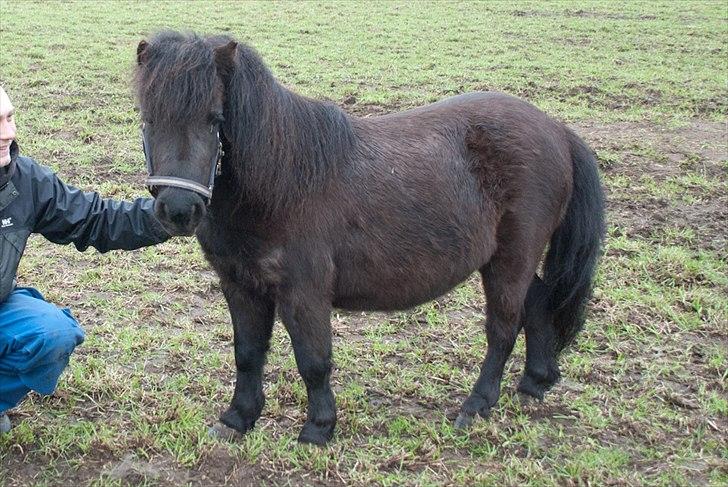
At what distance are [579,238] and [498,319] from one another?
59 centimetres

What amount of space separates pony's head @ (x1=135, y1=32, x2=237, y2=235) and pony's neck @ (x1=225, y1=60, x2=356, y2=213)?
4.4 inches

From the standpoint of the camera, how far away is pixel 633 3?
1780 centimetres

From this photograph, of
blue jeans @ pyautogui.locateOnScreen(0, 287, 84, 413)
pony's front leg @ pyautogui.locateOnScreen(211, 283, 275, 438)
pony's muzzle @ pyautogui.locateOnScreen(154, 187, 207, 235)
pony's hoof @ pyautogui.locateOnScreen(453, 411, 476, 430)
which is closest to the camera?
pony's muzzle @ pyautogui.locateOnScreen(154, 187, 207, 235)

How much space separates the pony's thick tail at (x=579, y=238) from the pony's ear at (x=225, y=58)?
1.81 metres

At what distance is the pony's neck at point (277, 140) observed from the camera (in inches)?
112

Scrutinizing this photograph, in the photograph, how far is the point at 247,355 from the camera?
339 cm

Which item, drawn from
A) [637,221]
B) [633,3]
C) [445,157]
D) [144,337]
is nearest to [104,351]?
[144,337]

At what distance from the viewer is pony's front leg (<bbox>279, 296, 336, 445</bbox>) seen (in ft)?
10.3

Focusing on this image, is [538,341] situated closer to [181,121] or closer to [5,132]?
[181,121]

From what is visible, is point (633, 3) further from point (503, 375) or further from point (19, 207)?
point (19, 207)

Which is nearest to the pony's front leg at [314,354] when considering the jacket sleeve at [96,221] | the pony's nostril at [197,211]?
the pony's nostril at [197,211]

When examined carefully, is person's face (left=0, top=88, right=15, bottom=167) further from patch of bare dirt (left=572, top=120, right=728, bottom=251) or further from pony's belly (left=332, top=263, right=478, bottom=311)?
patch of bare dirt (left=572, top=120, right=728, bottom=251)

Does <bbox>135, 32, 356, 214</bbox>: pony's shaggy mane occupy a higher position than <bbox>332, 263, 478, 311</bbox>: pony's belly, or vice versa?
<bbox>135, 32, 356, 214</bbox>: pony's shaggy mane

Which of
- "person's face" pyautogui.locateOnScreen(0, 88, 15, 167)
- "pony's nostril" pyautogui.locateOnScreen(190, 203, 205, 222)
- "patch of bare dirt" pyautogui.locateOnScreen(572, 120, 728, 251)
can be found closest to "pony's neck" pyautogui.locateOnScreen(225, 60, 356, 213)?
"pony's nostril" pyautogui.locateOnScreen(190, 203, 205, 222)
